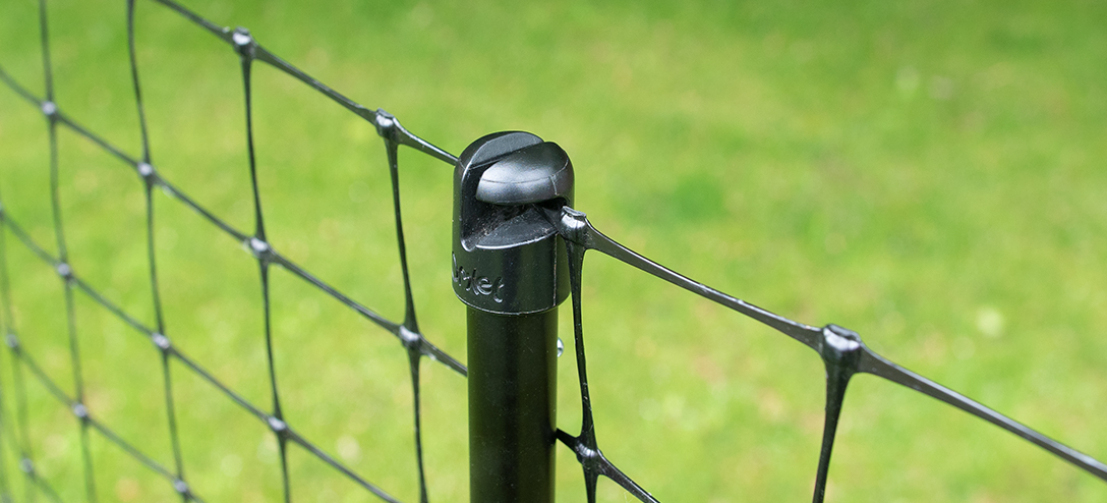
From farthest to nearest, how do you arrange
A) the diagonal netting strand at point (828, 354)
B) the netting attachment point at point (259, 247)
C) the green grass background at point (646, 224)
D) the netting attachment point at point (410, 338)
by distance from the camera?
the green grass background at point (646, 224) → the netting attachment point at point (259, 247) → the netting attachment point at point (410, 338) → the diagonal netting strand at point (828, 354)

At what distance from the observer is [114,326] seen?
3.30 metres

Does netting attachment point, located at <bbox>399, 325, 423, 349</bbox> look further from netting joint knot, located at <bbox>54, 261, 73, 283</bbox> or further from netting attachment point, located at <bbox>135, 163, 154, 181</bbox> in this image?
netting joint knot, located at <bbox>54, 261, 73, 283</bbox>

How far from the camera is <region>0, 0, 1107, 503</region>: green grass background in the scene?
2.86m

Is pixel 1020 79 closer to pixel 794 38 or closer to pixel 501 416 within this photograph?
pixel 794 38

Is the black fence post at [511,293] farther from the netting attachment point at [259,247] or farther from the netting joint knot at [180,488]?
the netting joint knot at [180,488]

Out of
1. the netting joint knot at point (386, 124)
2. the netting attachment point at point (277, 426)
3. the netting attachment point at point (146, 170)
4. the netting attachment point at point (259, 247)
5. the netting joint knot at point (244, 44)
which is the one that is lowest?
the netting attachment point at point (277, 426)

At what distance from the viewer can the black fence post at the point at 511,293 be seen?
824mm

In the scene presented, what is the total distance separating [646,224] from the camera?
3.70m

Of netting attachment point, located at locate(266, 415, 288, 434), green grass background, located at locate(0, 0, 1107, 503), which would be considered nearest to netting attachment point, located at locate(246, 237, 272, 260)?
netting attachment point, located at locate(266, 415, 288, 434)

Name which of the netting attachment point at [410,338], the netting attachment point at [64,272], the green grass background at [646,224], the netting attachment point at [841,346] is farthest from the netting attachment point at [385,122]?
the green grass background at [646,224]

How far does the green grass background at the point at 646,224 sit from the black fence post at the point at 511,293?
183 centimetres

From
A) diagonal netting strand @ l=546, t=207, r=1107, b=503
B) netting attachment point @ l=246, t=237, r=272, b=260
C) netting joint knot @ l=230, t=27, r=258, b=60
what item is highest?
netting joint knot @ l=230, t=27, r=258, b=60

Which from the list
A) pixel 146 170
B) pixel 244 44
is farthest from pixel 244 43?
pixel 146 170

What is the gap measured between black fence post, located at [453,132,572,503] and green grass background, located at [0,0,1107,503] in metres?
1.83
